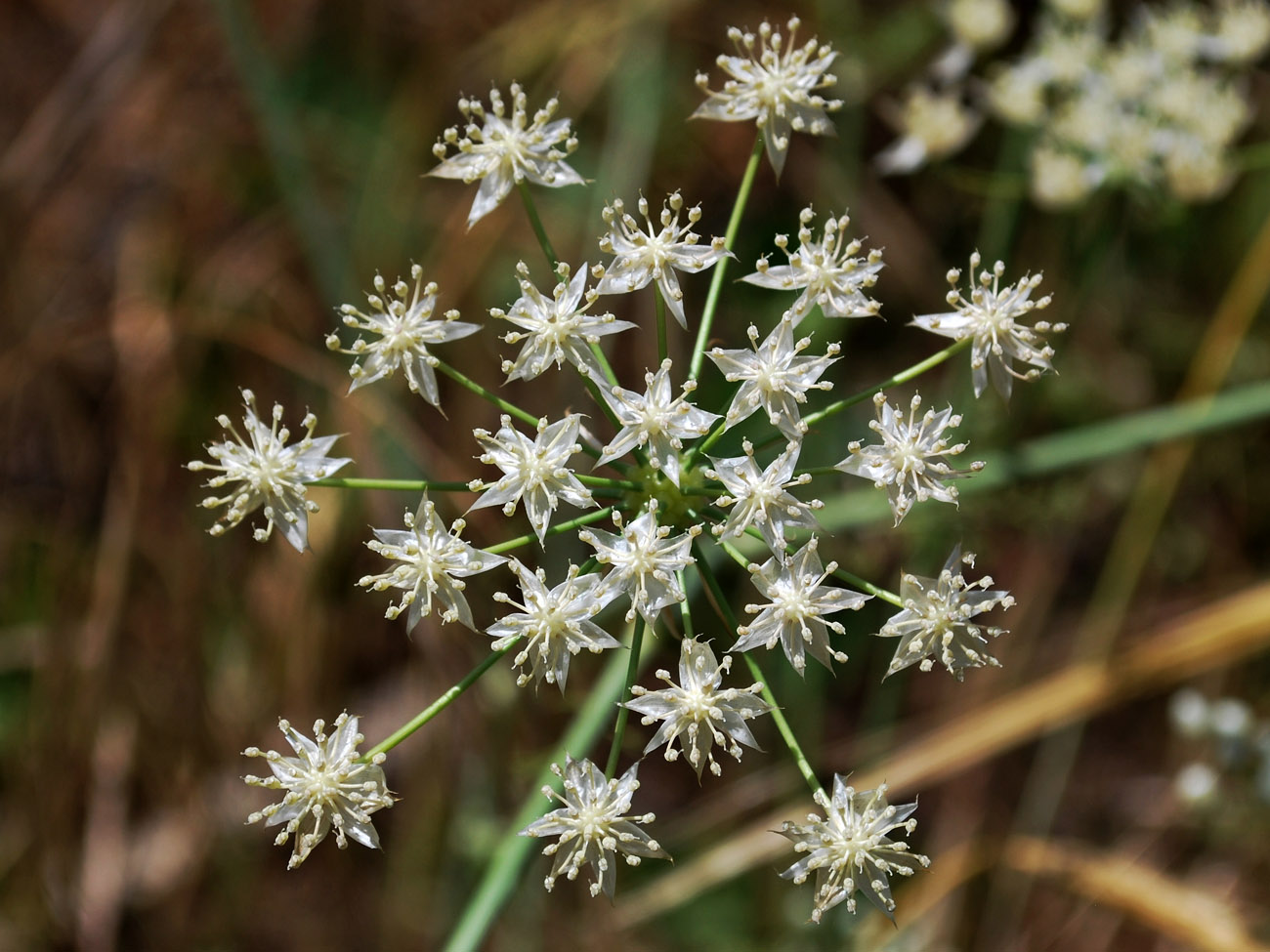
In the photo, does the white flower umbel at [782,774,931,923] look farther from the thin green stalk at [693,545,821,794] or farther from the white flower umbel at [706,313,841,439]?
the white flower umbel at [706,313,841,439]

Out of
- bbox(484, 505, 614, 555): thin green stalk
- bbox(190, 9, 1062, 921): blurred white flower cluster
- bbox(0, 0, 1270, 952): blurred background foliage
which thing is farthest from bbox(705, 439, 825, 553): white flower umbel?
bbox(0, 0, 1270, 952): blurred background foliage

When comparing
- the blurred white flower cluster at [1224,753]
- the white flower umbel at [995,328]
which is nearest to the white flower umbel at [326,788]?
the white flower umbel at [995,328]

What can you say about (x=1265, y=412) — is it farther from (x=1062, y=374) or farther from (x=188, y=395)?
(x=188, y=395)

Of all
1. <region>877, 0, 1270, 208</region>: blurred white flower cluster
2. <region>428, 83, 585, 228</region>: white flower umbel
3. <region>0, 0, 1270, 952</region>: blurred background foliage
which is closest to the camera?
<region>428, 83, 585, 228</region>: white flower umbel

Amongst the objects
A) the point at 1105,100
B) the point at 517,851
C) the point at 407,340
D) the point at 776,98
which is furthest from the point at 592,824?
the point at 1105,100

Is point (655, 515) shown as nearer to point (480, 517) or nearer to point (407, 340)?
point (407, 340)
